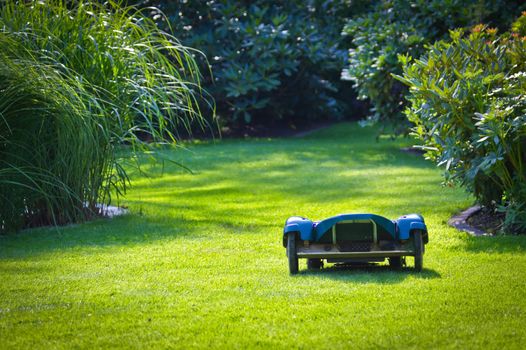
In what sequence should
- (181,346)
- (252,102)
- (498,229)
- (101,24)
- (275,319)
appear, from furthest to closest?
(252,102), (101,24), (498,229), (275,319), (181,346)

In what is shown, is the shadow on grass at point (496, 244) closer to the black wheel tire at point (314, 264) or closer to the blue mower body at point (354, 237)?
the blue mower body at point (354, 237)

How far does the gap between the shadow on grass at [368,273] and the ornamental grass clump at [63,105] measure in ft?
7.90

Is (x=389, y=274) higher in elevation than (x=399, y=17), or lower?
lower

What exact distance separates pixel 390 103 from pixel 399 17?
4.95ft

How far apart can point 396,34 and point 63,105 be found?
781 centimetres

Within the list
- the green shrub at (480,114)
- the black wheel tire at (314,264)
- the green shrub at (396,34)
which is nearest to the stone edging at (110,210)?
the black wheel tire at (314,264)

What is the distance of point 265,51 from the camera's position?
17.7 meters

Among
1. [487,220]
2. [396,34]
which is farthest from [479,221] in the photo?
[396,34]

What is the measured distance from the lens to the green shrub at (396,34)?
1367cm

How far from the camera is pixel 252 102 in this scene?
1844 centimetres

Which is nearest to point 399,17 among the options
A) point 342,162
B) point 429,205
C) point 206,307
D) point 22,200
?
point 342,162

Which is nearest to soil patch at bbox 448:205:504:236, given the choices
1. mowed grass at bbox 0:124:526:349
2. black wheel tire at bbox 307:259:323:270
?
mowed grass at bbox 0:124:526:349

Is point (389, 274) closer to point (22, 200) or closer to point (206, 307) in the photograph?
point (206, 307)

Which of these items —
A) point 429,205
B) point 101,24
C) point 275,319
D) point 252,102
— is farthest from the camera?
point 252,102
